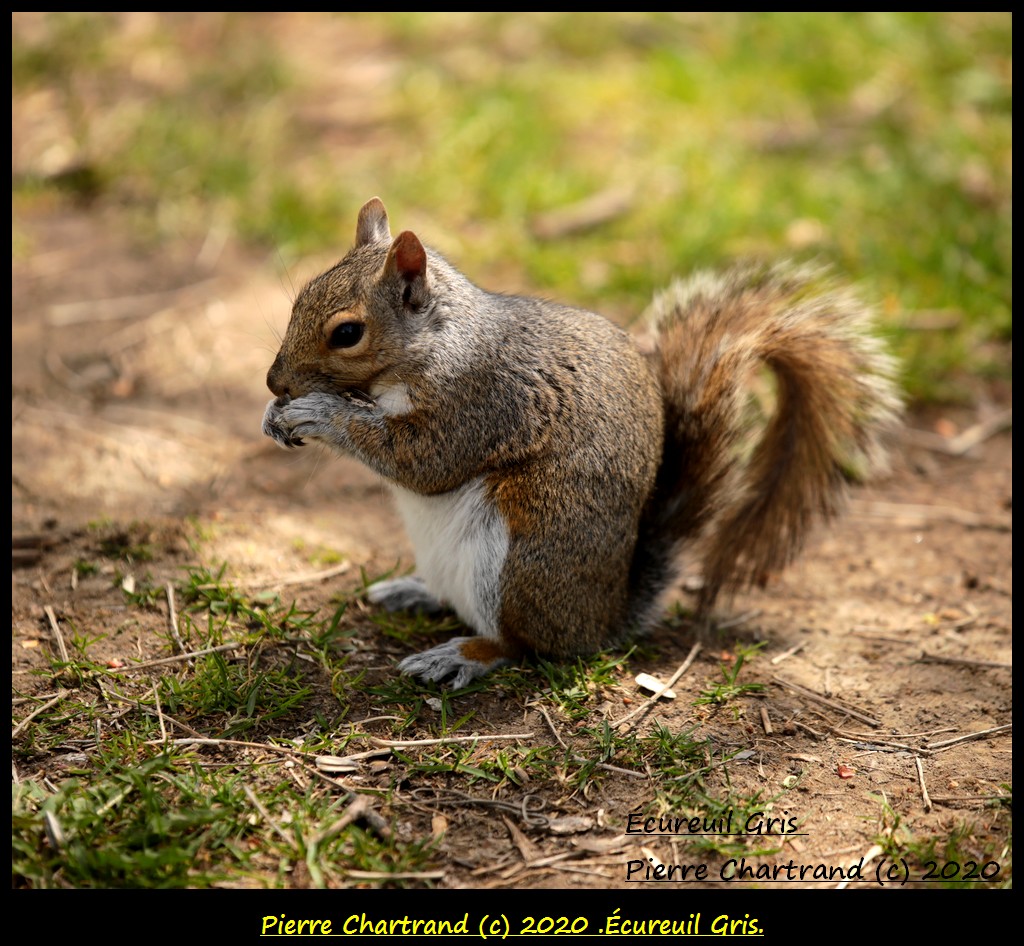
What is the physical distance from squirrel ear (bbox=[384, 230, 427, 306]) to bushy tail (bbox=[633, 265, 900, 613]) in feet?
2.20

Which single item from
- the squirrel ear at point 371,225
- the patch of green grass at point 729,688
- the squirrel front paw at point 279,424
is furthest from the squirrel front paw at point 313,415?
the patch of green grass at point 729,688

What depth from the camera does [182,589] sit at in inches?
104

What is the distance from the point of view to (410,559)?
300cm

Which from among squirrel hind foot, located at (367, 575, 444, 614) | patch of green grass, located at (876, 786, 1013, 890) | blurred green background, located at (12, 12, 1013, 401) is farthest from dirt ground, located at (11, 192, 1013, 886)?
blurred green background, located at (12, 12, 1013, 401)

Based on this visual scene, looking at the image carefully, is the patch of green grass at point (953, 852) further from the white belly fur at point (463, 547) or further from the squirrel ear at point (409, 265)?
the squirrel ear at point (409, 265)

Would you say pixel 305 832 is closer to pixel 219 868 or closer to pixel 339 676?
pixel 219 868

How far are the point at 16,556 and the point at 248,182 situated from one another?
8.14ft

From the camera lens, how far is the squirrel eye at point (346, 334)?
2344 millimetres

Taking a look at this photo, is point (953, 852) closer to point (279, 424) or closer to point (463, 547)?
point (463, 547)

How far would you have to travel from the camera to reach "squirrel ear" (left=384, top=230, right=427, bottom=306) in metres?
2.30

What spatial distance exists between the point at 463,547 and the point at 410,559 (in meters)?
0.63

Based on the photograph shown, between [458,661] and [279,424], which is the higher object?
[279,424]

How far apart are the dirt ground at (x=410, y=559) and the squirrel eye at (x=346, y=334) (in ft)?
2.31

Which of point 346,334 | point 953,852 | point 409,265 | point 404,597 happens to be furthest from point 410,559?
point 953,852
